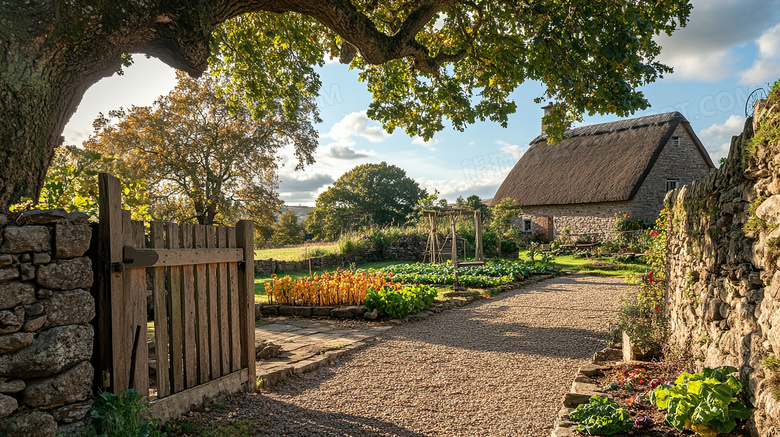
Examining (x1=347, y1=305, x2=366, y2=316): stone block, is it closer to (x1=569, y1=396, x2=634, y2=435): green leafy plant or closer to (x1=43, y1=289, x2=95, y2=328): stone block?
(x1=569, y1=396, x2=634, y2=435): green leafy plant

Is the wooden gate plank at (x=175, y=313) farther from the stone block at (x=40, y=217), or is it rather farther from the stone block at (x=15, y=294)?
the stone block at (x=15, y=294)

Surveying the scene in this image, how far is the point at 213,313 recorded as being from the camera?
3762 millimetres

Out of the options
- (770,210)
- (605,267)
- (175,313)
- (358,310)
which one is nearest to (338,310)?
(358,310)

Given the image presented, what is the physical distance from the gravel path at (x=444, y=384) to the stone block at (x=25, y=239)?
1729 millimetres

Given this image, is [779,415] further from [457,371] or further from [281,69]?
[281,69]

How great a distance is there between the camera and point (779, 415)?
2.17 m

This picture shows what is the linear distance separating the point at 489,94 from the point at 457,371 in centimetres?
540

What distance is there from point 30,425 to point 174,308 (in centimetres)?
107

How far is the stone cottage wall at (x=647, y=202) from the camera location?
21.6 meters

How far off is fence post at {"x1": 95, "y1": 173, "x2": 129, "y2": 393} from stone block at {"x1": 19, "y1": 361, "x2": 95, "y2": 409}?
0.41 feet

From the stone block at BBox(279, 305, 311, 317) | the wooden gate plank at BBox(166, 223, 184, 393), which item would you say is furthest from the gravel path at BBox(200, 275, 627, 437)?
the stone block at BBox(279, 305, 311, 317)

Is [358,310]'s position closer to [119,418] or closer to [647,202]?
[119,418]

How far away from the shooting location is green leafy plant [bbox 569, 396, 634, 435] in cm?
288

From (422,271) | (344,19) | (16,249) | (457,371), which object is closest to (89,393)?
(16,249)
